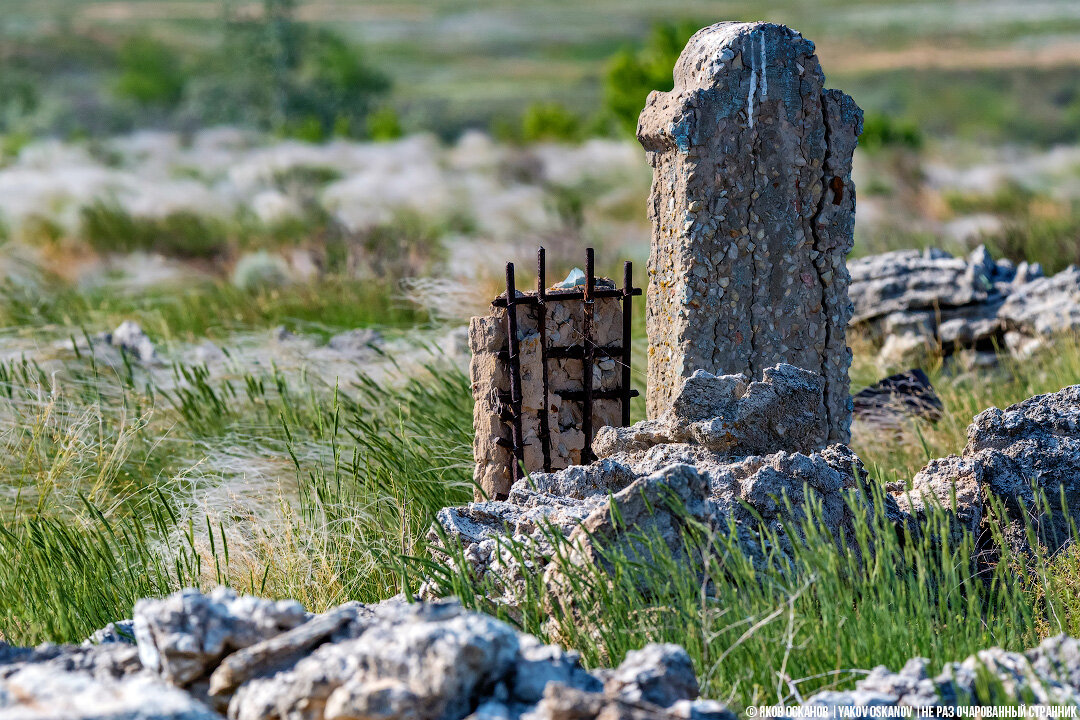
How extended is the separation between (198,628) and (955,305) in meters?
6.49

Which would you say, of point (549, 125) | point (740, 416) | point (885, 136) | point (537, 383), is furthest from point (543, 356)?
point (549, 125)

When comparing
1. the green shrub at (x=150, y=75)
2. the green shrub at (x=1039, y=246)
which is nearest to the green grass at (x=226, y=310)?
the green shrub at (x=1039, y=246)

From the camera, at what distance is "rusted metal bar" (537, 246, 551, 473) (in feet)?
12.6

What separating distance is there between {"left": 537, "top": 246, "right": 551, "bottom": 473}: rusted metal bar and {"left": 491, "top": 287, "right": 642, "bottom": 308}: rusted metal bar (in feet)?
0.11

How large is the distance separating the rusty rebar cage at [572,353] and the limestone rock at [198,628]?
62.8 inches

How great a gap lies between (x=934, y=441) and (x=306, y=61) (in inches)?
1814

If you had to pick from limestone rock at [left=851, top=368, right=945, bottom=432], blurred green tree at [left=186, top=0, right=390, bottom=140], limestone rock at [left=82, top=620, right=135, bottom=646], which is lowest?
limestone rock at [left=82, top=620, right=135, bottom=646]

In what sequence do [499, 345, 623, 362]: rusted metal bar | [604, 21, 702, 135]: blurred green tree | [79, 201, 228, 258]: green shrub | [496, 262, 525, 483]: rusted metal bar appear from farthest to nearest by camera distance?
1. [604, 21, 702, 135]: blurred green tree
2. [79, 201, 228, 258]: green shrub
3. [499, 345, 623, 362]: rusted metal bar
4. [496, 262, 525, 483]: rusted metal bar

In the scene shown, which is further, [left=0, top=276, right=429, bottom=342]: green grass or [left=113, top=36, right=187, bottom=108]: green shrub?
[left=113, top=36, right=187, bottom=108]: green shrub

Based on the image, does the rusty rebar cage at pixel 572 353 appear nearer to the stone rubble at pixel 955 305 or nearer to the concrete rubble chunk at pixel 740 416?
the concrete rubble chunk at pixel 740 416

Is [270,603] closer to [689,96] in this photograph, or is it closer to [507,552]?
[507,552]

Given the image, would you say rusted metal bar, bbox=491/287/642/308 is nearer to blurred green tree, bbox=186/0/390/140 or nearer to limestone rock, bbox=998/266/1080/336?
limestone rock, bbox=998/266/1080/336

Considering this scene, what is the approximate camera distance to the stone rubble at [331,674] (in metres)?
1.95

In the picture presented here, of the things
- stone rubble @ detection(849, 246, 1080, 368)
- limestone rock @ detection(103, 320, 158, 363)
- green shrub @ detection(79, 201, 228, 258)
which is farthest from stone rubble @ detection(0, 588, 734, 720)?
green shrub @ detection(79, 201, 228, 258)
